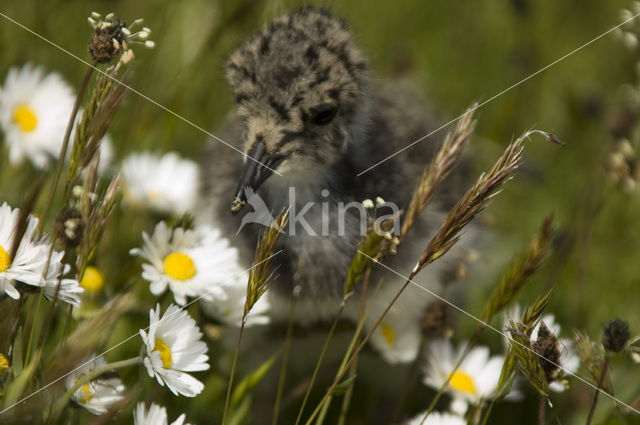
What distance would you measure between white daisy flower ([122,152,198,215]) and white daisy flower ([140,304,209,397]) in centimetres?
117

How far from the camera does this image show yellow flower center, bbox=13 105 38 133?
2.56 meters

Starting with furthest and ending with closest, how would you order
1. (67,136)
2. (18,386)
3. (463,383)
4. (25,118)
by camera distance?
(25,118) < (463,383) < (67,136) < (18,386)

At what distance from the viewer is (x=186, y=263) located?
1948 mm

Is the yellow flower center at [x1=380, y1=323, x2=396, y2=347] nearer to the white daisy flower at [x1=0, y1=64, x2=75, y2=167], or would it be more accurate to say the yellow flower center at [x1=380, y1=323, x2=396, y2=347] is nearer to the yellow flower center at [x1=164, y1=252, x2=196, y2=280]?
the yellow flower center at [x1=164, y1=252, x2=196, y2=280]

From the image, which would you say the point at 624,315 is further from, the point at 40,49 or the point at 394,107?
the point at 40,49

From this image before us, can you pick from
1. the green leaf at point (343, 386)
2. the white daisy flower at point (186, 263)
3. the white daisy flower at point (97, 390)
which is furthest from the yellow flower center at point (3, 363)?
the green leaf at point (343, 386)

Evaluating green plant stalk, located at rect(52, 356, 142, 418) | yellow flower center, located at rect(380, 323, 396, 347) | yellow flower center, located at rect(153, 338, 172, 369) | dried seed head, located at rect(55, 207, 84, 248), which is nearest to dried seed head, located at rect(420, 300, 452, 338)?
yellow flower center, located at rect(380, 323, 396, 347)

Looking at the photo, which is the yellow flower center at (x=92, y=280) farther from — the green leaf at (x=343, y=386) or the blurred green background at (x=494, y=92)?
the green leaf at (x=343, y=386)

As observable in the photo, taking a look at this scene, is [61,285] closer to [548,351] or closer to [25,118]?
[548,351]

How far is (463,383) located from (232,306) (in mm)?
776

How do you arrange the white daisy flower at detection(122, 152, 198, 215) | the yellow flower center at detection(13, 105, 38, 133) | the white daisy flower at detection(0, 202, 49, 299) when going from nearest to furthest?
the white daisy flower at detection(0, 202, 49, 299), the yellow flower center at detection(13, 105, 38, 133), the white daisy flower at detection(122, 152, 198, 215)

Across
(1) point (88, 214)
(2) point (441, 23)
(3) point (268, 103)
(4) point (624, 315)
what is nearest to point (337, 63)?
(3) point (268, 103)

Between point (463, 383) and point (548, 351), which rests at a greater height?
point (548, 351)

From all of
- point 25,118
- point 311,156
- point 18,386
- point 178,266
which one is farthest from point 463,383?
point 25,118
